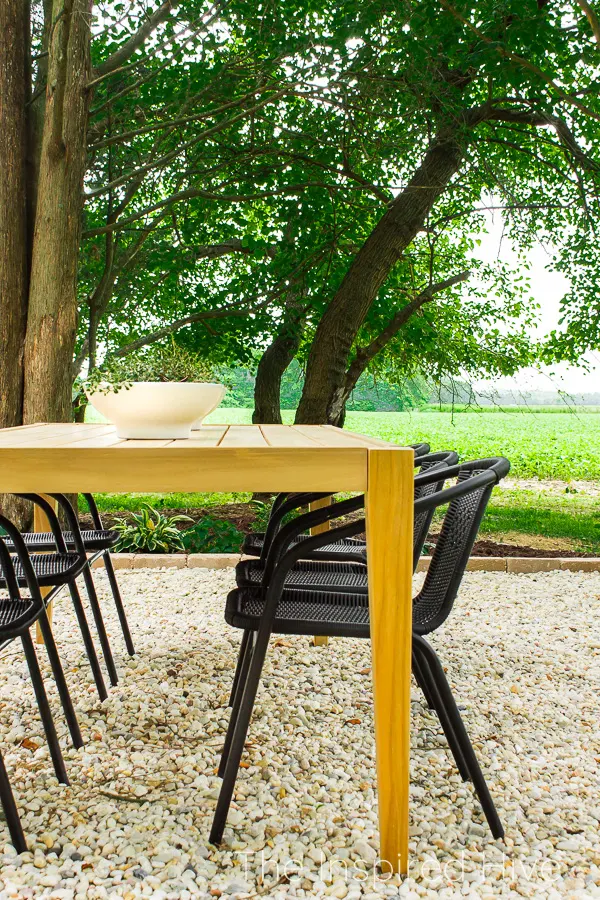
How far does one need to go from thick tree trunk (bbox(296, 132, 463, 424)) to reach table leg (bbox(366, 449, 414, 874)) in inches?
166

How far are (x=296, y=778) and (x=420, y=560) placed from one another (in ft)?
9.45

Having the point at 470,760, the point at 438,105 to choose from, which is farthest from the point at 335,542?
the point at 438,105

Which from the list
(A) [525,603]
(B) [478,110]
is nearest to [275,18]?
(B) [478,110]

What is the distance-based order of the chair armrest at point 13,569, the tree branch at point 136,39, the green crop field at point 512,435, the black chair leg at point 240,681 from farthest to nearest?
1. the green crop field at point 512,435
2. the tree branch at point 136,39
3. the black chair leg at point 240,681
4. the chair armrest at point 13,569

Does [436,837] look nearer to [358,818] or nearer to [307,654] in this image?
[358,818]

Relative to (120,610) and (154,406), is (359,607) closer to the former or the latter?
(154,406)

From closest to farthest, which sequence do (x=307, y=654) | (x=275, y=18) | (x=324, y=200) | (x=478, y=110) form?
1. (x=307, y=654)
2. (x=275, y=18)
3. (x=478, y=110)
4. (x=324, y=200)

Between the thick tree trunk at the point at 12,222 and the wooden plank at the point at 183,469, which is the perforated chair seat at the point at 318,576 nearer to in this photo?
the wooden plank at the point at 183,469

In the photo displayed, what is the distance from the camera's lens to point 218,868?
169cm

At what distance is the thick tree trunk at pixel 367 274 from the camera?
576 centimetres

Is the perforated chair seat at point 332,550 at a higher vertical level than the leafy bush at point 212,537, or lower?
higher

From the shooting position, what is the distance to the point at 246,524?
19.8ft

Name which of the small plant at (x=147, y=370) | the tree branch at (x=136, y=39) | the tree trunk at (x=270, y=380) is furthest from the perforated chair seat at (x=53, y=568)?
the tree trunk at (x=270, y=380)

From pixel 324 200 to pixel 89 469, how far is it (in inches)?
199
